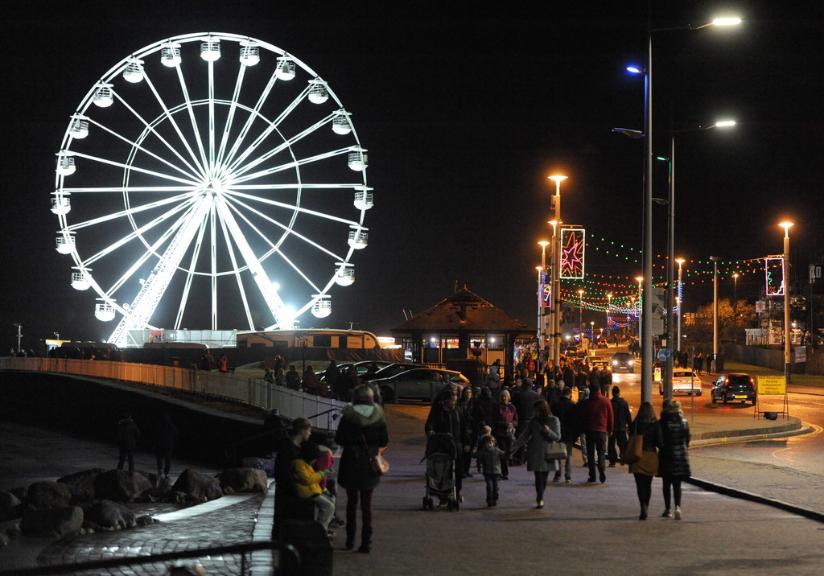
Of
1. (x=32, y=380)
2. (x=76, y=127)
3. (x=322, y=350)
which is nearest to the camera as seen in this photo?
(x=76, y=127)

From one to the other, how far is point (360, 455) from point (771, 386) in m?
26.4

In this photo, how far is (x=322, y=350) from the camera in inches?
2243

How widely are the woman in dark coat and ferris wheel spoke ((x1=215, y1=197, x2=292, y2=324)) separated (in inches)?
1454

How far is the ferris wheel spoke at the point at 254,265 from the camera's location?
157ft

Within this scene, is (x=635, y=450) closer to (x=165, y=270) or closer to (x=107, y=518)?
(x=107, y=518)

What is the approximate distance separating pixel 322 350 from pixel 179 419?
67.9ft

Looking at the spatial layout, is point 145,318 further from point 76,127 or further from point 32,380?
point 32,380

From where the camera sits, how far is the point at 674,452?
1391 cm

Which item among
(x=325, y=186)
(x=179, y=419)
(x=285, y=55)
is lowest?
(x=179, y=419)

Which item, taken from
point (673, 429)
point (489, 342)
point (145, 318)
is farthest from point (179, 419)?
point (673, 429)

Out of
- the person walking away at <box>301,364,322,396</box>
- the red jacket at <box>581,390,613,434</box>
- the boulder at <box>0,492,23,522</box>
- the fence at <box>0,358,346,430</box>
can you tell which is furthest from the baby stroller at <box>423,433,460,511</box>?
the person walking away at <box>301,364,322,396</box>

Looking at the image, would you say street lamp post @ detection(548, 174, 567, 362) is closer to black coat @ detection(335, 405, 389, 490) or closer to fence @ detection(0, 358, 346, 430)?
fence @ detection(0, 358, 346, 430)

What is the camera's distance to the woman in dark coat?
11.5m

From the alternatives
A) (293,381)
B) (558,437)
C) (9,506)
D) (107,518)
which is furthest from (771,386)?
(107,518)
